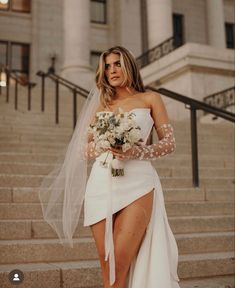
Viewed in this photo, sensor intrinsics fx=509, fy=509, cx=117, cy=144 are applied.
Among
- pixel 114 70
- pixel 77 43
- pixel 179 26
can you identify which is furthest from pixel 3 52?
→ pixel 114 70

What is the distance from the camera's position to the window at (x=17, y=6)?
81.5 ft

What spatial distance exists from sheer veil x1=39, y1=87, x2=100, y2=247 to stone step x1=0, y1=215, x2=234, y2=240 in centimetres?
132

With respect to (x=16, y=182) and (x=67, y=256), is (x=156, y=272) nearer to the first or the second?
(x=67, y=256)

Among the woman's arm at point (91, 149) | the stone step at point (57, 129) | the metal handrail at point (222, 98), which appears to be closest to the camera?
the woman's arm at point (91, 149)

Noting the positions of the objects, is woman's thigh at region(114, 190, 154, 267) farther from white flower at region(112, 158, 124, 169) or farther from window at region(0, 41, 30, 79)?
window at region(0, 41, 30, 79)

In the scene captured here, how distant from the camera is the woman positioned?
3119 millimetres

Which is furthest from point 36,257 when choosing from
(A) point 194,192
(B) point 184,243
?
(A) point 194,192

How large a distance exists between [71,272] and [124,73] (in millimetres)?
1944

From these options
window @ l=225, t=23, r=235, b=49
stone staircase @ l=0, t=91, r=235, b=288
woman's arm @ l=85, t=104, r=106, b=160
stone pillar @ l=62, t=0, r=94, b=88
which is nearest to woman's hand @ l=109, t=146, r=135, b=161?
woman's arm @ l=85, t=104, r=106, b=160

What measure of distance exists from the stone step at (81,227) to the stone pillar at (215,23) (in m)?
22.3

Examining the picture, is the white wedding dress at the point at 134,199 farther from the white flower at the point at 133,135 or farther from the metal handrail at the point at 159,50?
the metal handrail at the point at 159,50

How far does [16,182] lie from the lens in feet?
20.6

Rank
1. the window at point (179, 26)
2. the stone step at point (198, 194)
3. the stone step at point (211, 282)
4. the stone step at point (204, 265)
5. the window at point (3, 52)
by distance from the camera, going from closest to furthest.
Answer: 1. the stone step at point (211, 282)
2. the stone step at point (204, 265)
3. the stone step at point (198, 194)
4. the window at point (3, 52)
5. the window at point (179, 26)

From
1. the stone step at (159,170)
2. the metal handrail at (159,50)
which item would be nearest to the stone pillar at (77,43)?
the metal handrail at (159,50)
